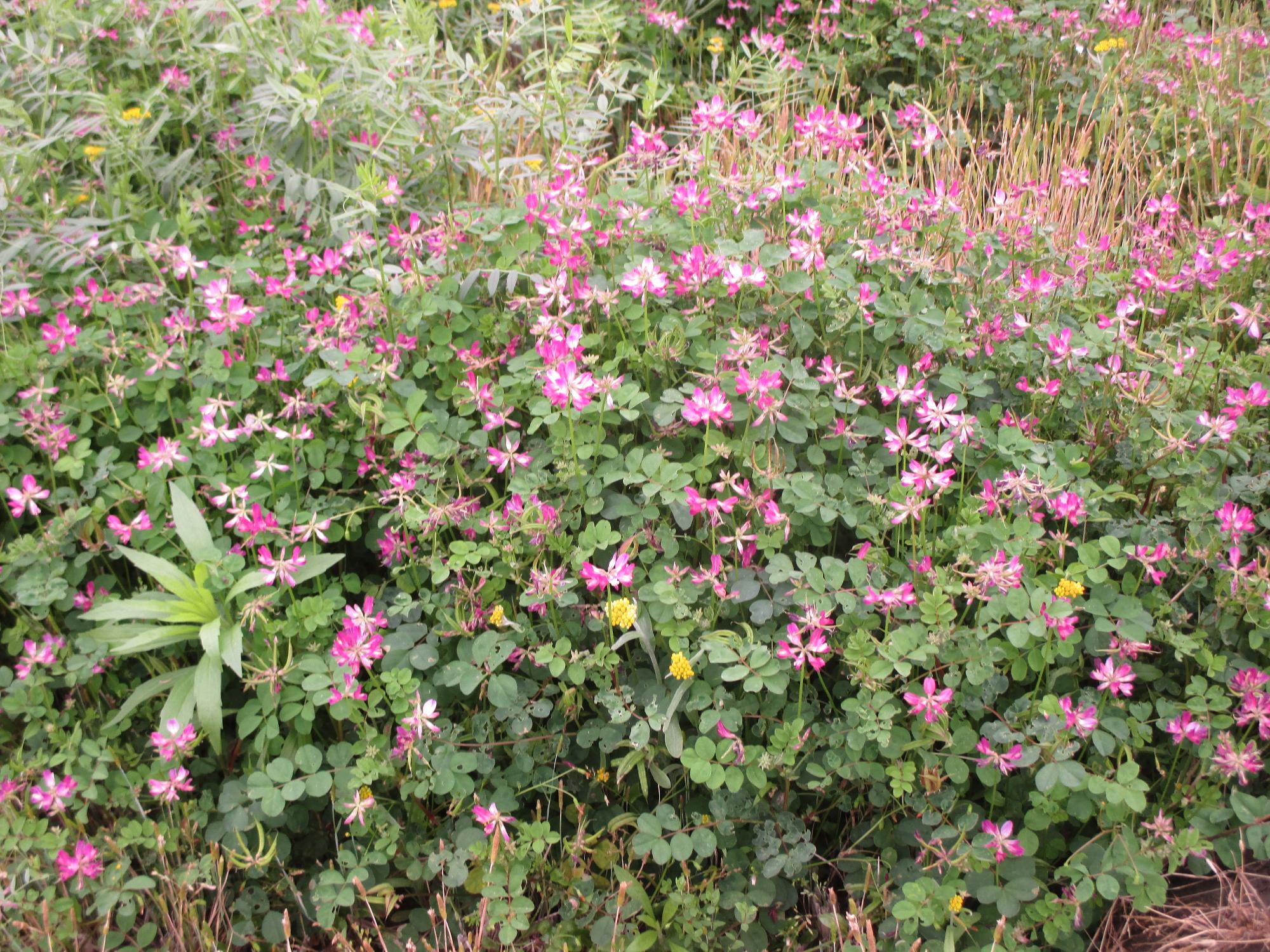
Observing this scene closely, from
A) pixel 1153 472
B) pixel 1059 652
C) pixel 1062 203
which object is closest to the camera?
pixel 1059 652

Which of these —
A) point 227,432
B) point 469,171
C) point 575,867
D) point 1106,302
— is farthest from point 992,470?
point 469,171

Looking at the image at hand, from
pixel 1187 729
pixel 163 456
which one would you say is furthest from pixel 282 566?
pixel 1187 729

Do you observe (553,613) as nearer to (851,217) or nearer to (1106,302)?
(851,217)

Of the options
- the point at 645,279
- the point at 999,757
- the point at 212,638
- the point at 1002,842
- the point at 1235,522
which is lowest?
the point at 212,638

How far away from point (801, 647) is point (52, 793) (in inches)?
63.1

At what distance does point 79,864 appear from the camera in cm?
191

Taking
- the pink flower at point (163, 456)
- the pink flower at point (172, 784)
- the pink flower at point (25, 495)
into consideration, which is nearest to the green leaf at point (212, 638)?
the pink flower at point (172, 784)

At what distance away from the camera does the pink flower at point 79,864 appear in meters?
1.90

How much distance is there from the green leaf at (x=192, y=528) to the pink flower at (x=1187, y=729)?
1982 millimetres

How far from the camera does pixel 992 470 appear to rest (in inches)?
82.2

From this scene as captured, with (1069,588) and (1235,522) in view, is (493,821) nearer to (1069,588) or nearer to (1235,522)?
(1069,588)

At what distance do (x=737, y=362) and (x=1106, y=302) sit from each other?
1093mm

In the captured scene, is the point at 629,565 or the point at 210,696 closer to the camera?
the point at 629,565

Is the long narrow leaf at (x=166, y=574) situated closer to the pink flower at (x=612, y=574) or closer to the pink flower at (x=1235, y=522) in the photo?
the pink flower at (x=612, y=574)
